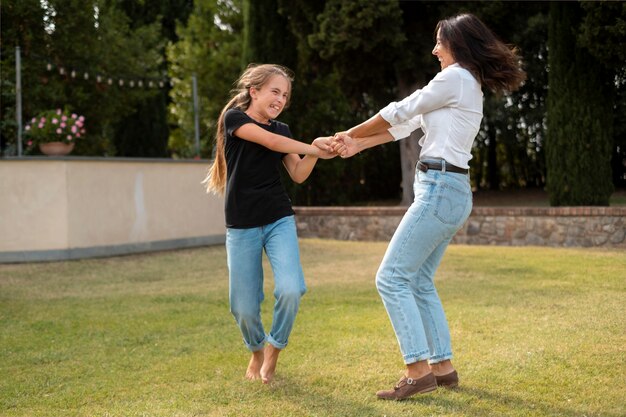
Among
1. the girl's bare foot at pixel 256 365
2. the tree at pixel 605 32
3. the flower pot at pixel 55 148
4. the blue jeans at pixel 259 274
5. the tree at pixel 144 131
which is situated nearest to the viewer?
the blue jeans at pixel 259 274

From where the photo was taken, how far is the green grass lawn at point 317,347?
4156mm

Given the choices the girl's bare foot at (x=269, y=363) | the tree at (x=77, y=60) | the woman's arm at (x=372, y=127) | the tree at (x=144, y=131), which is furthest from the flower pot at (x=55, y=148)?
the tree at (x=144, y=131)

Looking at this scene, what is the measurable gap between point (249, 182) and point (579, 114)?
408 inches

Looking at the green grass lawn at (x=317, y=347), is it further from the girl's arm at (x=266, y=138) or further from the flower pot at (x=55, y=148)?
the flower pot at (x=55, y=148)

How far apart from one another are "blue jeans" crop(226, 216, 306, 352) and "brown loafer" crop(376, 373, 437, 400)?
2.36 feet

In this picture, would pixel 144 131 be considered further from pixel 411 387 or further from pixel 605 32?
pixel 411 387

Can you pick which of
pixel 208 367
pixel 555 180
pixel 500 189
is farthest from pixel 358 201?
pixel 208 367

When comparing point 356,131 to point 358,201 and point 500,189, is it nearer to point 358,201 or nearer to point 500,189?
point 358,201

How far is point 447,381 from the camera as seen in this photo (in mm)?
4340

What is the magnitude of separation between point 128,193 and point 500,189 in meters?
11.7

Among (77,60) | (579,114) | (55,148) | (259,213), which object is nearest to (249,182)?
(259,213)

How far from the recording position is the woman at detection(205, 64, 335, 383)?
450cm

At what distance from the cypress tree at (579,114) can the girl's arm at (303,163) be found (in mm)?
9808

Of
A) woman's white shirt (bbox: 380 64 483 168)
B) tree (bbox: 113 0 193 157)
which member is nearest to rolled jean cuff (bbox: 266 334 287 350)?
woman's white shirt (bbox: 380 64 483 168)
